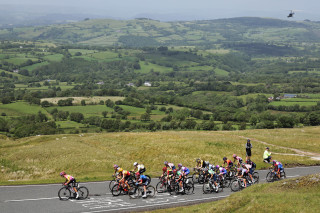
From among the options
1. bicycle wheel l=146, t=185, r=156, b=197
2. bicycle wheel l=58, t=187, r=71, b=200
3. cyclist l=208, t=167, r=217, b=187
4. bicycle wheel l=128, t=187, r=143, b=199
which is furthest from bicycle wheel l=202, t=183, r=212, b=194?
bicycle wheel l=58, t=187, r=71, b=200

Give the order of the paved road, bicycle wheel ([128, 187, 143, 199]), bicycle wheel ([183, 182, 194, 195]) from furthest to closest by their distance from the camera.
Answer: bicycle wheel ([183, 182, 194, 195]) → bicycle wheel ([128, 187, 143, 199]) → the paved road

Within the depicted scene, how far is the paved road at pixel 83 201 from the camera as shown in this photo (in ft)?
106

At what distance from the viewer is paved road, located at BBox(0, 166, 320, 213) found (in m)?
32.4

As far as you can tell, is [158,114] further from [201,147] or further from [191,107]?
[201,147]

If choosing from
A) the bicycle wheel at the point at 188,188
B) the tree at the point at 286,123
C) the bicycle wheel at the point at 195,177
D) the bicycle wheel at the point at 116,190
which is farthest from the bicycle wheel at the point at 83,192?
the tree at the point at 286,123

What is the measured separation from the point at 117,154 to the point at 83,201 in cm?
2544

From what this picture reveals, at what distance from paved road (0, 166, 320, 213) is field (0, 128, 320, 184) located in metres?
5.58

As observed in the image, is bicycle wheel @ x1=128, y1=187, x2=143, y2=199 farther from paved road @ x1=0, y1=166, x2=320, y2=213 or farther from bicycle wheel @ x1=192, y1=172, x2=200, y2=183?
bicycle wheel @ x1=192, y1=172, x2=200, y2=183

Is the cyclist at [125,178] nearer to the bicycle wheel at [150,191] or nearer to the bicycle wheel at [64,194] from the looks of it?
the bicycle wheel at [150,191]

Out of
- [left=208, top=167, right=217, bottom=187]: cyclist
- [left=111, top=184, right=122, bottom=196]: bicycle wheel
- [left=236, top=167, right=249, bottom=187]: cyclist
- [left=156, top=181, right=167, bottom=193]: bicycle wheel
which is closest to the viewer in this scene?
[left=111, top=184, right=122, bottom=196]: bicycle wheel

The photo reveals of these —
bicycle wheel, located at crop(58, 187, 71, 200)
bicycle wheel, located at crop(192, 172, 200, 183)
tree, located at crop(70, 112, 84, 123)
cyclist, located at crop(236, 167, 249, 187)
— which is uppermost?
cyclist, located at crop(236, 167, 249, 187)

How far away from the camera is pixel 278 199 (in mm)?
28094

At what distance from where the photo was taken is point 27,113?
169 meters

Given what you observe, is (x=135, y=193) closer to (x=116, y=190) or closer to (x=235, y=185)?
(x=116, y=190)
